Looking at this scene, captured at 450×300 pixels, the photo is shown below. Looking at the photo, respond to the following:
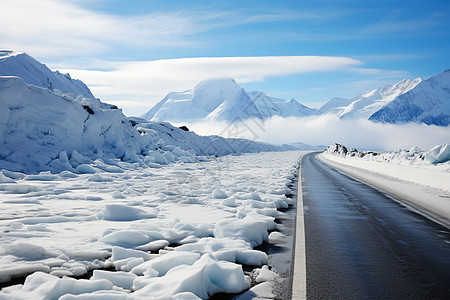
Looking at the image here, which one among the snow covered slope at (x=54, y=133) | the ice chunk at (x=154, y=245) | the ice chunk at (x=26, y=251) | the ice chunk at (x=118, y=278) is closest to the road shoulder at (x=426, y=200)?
the ice chunk at (x=154, y=245)

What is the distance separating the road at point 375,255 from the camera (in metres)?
4.01

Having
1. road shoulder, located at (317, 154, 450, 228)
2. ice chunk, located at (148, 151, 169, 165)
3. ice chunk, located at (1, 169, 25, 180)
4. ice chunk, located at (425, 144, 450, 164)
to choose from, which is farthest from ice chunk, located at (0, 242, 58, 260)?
ice chunk, located at (148, 151, 169, 165)

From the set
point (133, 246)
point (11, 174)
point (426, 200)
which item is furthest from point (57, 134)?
point (426, 200)

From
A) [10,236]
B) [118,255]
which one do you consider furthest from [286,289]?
[10,236]

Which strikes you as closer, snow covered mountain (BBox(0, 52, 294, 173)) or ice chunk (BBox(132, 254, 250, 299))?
ice chunk (BBox(132, 254, 250, 299))

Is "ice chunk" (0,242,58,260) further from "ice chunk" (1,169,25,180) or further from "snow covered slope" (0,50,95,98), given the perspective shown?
"snow covered slope" (0,50,95,98)

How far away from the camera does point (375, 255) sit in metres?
5.41

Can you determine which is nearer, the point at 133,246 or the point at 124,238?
the point at 133,246

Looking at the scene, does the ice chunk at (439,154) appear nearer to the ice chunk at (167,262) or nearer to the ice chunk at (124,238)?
the ice chunk at (124,238)

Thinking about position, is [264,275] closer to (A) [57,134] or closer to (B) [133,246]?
(B) [133,246]

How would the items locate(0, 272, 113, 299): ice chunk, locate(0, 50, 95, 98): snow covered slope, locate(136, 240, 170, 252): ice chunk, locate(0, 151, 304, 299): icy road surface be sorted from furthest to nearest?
locate(0, 50, 95, 98): snow covered slope → locate(136, 240, 170, 252): ice chunk → locate(0, 151, 304, 299): icy road surface → locate(0, 272, 113, 299): ice chunk

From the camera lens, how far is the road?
4012 millimetres

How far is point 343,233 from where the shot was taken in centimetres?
687

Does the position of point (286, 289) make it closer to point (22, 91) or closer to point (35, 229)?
point (35, 229)
